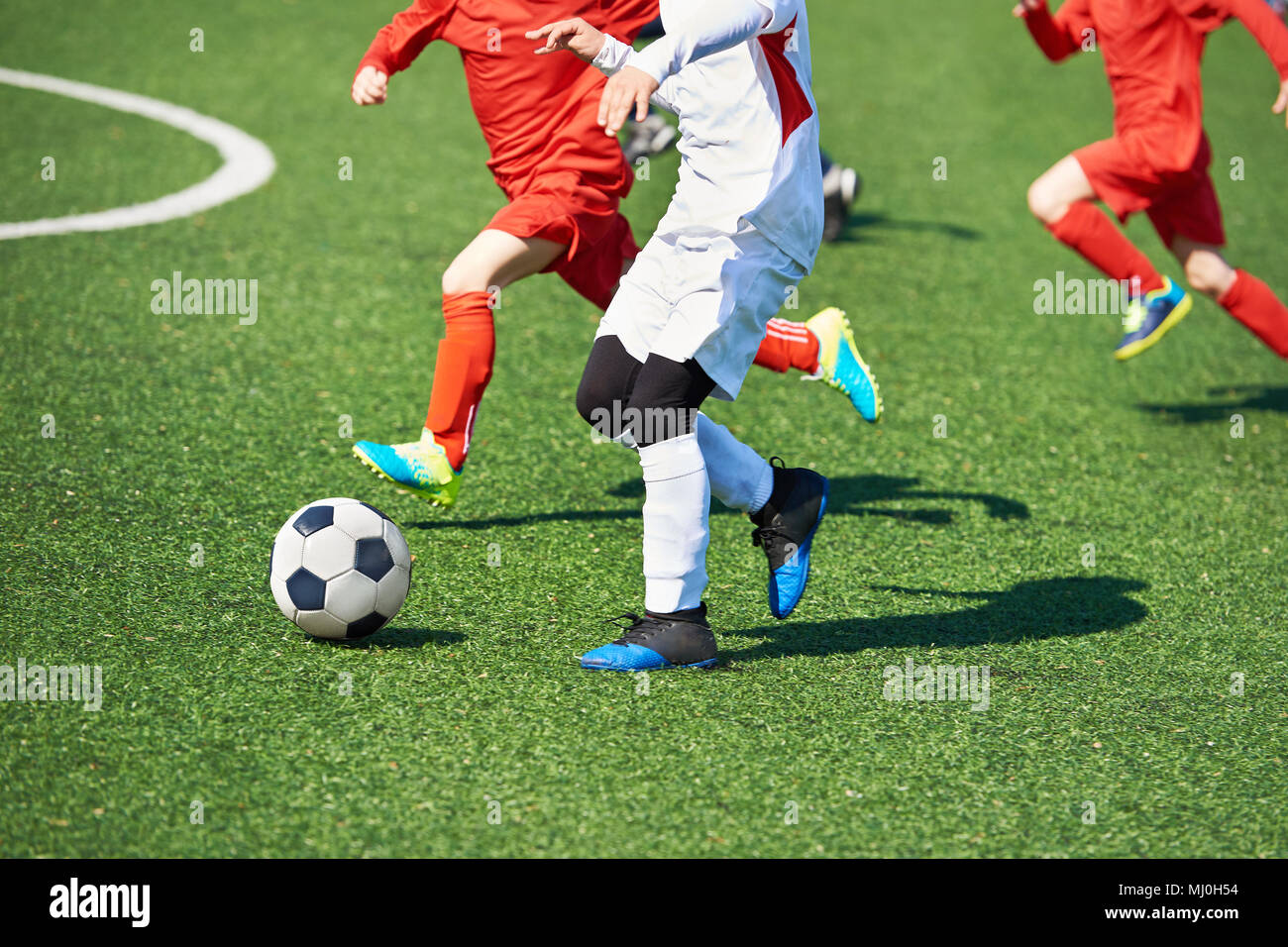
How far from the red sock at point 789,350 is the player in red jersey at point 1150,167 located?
1.73 metres

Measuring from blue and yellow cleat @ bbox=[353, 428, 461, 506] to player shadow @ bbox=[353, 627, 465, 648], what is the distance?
1.87 feet

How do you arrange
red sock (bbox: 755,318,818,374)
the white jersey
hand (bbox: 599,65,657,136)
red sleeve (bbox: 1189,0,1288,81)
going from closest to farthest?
hand (bbox: 599,65,657,136) → the white jersey → red sock (bbox: 755,318,818,374) → red sleeve (bbox: 1189,0,1288,81)

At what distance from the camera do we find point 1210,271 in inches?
227

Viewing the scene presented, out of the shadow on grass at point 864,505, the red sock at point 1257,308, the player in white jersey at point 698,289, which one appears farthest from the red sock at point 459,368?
the red sock at point 1257,308

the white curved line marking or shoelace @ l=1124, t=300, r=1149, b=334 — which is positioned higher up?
the white curved line marking

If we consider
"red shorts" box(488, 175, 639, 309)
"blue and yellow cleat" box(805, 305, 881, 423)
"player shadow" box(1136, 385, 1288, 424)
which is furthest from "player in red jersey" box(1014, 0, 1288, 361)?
"red shorts" box(488, 175, 639, 309)

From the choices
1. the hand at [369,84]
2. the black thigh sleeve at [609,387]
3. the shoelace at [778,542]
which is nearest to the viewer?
the black thigh sleeve at [609,387]

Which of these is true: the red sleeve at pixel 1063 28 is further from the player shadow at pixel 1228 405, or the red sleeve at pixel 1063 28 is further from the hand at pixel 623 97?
the hand at pixel 623 97

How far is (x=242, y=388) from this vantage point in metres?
5.52

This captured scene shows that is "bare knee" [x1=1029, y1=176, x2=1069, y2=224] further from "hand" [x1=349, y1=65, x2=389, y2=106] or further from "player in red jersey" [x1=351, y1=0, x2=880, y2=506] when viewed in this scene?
"hand" [x1=349, y1=65, x2=389, y2=106]

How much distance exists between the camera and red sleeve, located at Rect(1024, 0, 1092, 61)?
228 inches

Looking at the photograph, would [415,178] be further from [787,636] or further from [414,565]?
[787,636]

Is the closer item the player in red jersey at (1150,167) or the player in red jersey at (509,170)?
the player in red jersey at (509,170)

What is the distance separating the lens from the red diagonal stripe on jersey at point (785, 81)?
3.37m
